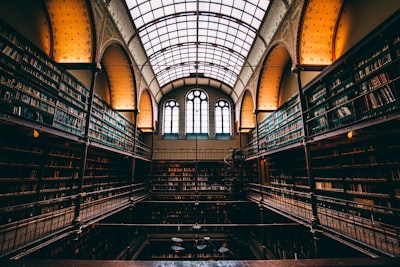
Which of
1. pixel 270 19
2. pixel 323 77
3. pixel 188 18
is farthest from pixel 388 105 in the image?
pixel 188 18

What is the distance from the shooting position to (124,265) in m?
1.38

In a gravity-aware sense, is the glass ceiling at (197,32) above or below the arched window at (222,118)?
above

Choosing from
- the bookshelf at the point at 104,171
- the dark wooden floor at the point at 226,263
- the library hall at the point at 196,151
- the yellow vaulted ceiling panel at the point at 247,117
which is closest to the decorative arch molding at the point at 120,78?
the library hall at the point at 196,151

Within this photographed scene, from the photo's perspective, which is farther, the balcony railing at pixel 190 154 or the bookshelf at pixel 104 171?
the balcony railing at pixel 190 154

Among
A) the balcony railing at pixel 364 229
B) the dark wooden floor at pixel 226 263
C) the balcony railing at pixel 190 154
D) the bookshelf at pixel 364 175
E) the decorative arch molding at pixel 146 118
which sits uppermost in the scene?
the decorative arch molding at pixel 146 118

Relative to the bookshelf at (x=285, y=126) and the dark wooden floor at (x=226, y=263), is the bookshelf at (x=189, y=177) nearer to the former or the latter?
the bookshelf at (x=285, y=126)

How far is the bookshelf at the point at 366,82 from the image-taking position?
3.37m

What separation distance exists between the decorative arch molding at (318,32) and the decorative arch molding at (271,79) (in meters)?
2.32

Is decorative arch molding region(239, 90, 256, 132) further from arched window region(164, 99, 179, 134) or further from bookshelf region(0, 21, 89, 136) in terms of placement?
bookshelf region(0, 21, 89, 136)

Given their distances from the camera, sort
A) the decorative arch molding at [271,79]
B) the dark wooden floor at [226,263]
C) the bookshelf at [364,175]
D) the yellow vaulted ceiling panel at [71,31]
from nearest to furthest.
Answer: the dark wooden floor at [226,263]
the bookshelf at [364,175]
the yellow vaulted ceiling panel at [71,31]
the decorative arch molding at [271,79]

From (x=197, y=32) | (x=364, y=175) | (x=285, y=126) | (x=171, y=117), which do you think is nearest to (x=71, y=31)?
(x=197, y=32)

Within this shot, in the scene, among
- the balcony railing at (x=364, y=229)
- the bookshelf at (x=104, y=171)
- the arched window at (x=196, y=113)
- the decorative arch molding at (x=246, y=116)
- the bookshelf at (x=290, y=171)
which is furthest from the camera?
the arched window at (x=196, y=113)

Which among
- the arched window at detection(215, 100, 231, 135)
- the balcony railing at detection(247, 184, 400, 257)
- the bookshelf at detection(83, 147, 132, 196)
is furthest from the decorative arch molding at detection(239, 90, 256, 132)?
the balcony railing at detection(247, 184, 400, 257)

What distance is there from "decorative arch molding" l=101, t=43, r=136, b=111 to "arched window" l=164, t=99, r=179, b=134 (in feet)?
18.5
